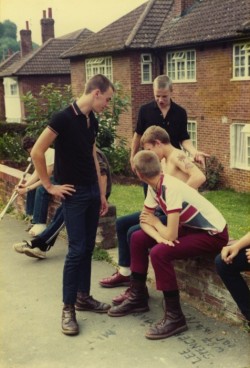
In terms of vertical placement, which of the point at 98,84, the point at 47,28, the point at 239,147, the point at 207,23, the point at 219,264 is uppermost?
the point at 47,28

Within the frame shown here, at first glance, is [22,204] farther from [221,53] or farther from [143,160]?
[221,53]

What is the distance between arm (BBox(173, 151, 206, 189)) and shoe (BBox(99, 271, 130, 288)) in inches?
49.5

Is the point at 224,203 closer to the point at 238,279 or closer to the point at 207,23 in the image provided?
the point at 207,23

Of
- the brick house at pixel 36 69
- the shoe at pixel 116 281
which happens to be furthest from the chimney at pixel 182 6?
the shoe at pixel 116 281

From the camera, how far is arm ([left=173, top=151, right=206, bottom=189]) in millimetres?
4285

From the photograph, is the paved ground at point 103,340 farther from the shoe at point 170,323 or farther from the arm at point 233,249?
the arm at point 233,249

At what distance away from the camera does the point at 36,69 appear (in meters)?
36.2

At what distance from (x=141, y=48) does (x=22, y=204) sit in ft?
50.7

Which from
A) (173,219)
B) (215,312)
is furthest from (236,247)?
(215,312)

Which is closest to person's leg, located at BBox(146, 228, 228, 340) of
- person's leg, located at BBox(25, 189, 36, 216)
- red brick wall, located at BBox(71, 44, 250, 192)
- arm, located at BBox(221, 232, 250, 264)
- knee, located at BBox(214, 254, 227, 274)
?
knee, located at BBox(214, 254, 227, 274)

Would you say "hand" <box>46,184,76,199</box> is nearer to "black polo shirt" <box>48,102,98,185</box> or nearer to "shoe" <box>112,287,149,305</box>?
"black polo shirt" <box>48,102,98,185</box>

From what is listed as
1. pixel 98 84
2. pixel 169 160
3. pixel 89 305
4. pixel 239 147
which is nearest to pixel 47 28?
pixel 239 147

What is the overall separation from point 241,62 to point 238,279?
1548cm

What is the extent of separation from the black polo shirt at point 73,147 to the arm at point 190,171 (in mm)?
758
